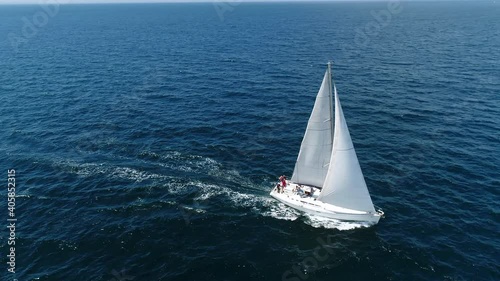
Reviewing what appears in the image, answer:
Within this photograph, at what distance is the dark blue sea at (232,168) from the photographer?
39.9m

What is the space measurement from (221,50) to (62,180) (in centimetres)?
9422

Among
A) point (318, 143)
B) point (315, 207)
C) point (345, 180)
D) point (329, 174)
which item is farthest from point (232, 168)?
point (345, 180)

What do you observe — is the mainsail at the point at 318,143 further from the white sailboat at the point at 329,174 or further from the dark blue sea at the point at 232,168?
the dark blue sea at the point at 232,168

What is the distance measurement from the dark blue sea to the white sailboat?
1783mm

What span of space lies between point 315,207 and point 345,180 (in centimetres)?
568

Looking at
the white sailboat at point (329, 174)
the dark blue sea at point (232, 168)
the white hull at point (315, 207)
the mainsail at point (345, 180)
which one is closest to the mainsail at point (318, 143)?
the white sailboat at point (329, 174)

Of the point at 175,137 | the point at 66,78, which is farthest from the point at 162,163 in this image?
the point at 66,78

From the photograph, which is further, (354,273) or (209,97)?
(209,97)

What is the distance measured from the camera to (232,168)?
5706 centimetres

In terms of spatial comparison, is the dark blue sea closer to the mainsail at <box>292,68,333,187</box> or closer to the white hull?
the white hull

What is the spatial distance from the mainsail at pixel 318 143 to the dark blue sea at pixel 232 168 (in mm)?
5796

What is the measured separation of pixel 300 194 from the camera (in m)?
47.7

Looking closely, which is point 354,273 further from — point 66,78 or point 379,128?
point 66,78

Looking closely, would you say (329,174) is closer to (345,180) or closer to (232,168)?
(345,180)
